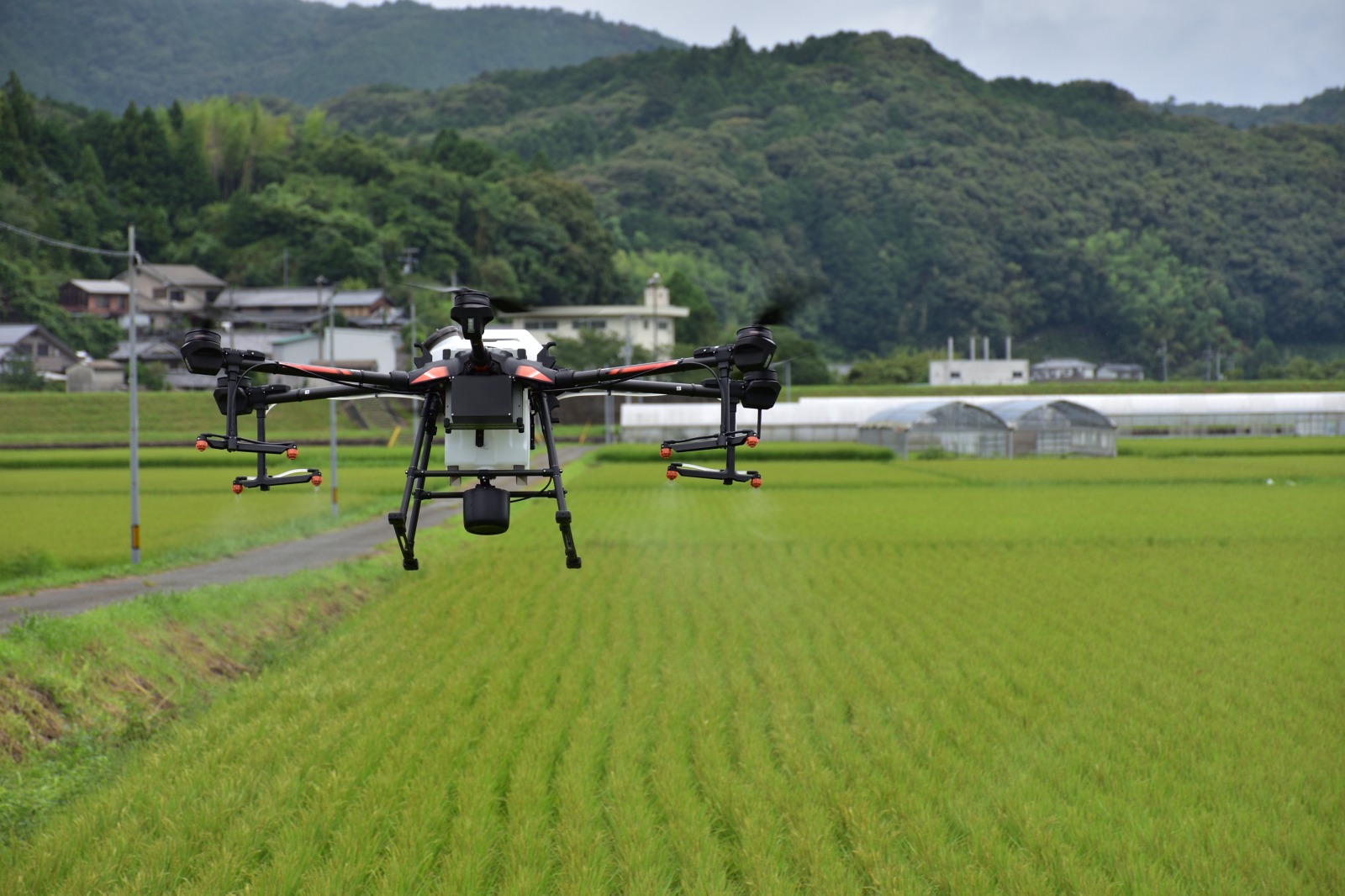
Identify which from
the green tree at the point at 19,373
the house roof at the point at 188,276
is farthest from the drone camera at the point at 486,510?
the house roof at the point at 188,276

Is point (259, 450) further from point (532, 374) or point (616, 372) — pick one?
point (616, 372)

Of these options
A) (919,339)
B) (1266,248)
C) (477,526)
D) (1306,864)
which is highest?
(1266,248)

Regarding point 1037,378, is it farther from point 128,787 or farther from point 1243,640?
point 128,787

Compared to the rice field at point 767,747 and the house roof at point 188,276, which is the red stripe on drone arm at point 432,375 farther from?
the house roof at point 188,276

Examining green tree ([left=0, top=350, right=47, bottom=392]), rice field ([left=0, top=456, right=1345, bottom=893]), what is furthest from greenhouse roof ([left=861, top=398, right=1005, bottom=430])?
green tree ([left=0, top=350, right=47, bottom=392])

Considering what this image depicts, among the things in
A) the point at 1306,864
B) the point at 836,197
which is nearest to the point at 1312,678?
the point at 1306,864
